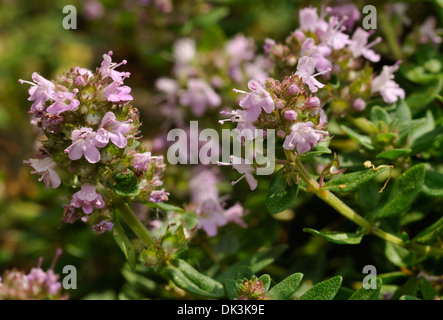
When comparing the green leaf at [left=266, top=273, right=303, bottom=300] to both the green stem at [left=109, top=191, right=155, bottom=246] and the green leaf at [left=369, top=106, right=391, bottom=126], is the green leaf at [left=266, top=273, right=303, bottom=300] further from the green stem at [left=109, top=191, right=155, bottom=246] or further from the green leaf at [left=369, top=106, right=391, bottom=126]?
the green leaf at [left=369, top=106, right=391, bottom=126]

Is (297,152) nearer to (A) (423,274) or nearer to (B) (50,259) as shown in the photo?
(A) (423,274)

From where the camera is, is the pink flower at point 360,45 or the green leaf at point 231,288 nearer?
the green leaf at point 231,288

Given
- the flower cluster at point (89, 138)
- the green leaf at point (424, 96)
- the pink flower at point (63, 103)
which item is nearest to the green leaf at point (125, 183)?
the flower cluster at point (89, 138)

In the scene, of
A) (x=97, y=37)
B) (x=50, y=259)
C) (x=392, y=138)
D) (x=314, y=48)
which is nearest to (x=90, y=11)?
(x=97, y=37)

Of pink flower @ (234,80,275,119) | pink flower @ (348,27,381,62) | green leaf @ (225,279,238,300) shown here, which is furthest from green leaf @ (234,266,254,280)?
pink flower @ (348,27,381,62)

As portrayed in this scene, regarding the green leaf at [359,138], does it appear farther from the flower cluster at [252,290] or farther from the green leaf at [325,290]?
the flower cluster at [252,290]

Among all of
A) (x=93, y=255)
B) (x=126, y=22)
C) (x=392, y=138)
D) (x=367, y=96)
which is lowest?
(x=93, y=255)
